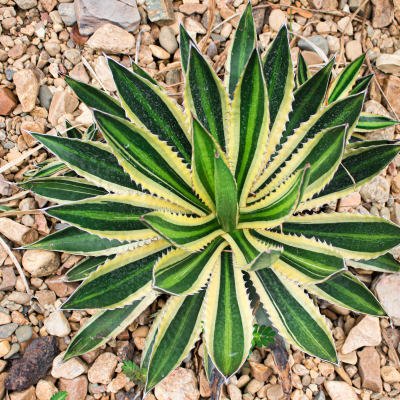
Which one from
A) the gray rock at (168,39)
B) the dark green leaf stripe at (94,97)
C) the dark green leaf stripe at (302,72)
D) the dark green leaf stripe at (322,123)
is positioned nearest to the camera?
the dark green leaf stripe at (322,123)

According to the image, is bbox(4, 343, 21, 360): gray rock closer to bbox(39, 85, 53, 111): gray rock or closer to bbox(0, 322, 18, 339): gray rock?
bbox(0, 322, 18, 339): gray rock

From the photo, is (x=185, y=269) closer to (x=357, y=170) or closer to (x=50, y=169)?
(x=357, y=170)

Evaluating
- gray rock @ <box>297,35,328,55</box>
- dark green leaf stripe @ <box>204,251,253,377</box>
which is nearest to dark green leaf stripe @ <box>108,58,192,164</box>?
dark green leaf stripe @ <box>204,251,253,377</box>

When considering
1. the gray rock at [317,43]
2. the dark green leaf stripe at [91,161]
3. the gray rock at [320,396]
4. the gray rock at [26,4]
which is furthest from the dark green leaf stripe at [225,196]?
the gray rock at [26,4]

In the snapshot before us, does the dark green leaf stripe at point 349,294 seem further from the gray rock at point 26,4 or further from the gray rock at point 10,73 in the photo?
the gray rock at point 26,4

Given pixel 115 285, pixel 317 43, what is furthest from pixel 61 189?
pixel 317 43

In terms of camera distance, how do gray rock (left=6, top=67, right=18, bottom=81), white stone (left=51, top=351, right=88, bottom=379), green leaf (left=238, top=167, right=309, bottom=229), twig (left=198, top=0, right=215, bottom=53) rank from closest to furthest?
green leaf (left=238, top=167, right=309, bottom=229), white stone (left=51, top=351, right=88, bottom=379), twig (left=198, top=0, right=215, bottom=53), gray rock (left=6, top=67, right=18, bottom=81)

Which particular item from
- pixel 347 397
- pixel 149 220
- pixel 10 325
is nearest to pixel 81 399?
pixel 10 325
